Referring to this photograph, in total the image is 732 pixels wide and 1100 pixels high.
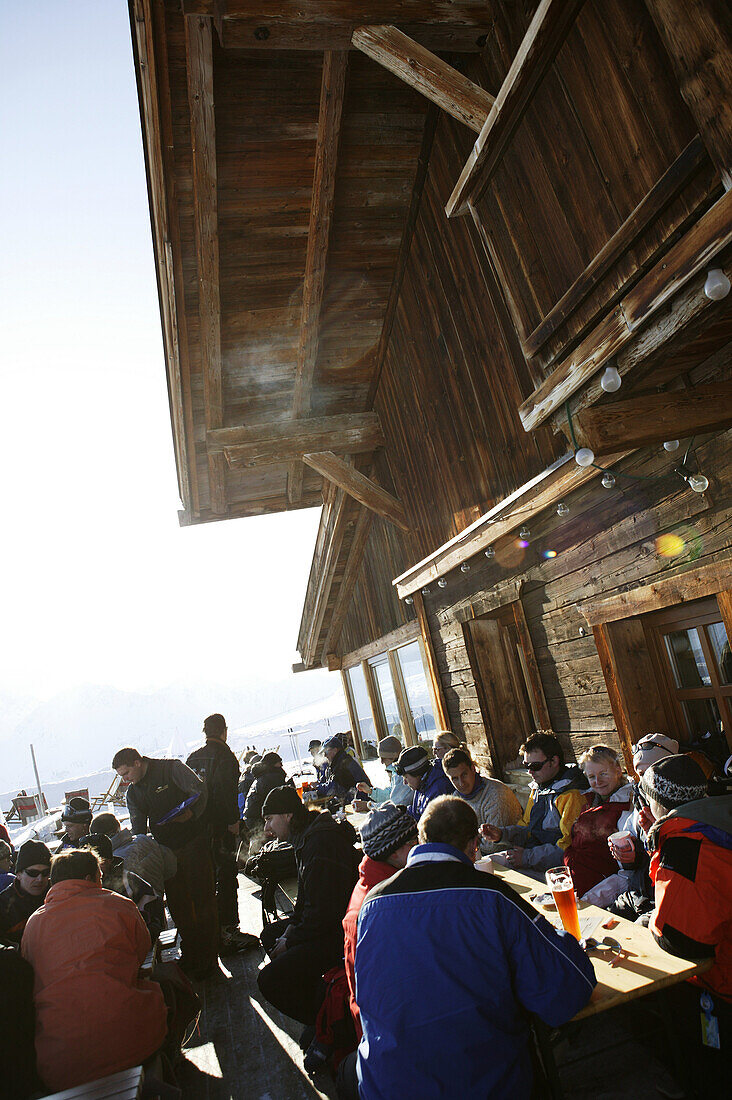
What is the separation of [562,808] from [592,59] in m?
4.29

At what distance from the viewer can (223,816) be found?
6.46 metres

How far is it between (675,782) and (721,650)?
1.76m

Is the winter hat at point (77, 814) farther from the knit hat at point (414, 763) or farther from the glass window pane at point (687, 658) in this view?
the glass window pane at point (687, 658)

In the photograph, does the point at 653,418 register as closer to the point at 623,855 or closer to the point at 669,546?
the point at 669,546

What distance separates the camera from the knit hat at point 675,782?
2734mm

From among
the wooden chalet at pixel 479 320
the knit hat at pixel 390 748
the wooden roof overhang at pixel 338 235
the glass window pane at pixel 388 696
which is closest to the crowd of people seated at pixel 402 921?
the wooden chalet at pixel 479 320

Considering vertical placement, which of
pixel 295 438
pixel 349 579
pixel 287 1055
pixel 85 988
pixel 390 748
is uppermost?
pixel 295 438

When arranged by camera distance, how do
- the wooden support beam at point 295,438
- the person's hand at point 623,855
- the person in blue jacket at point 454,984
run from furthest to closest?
the wooden support beam at point 295,438, the person's hand at point 623,855, the person in blue jacket at point 454,984

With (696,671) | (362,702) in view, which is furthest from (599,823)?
(362,702)

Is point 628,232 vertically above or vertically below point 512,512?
above

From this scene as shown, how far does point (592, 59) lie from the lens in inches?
129

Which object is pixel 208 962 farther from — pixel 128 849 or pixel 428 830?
pixel 428 830

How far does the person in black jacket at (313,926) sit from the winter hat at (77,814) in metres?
3.04

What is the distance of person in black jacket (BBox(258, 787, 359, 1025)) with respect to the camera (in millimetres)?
3766
